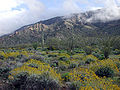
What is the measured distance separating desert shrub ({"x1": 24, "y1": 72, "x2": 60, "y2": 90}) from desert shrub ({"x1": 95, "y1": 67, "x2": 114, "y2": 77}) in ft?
9.78

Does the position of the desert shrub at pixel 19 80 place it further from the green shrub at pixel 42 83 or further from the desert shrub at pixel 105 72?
the desert shrub at pixel 105 72

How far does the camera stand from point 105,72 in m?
7.36

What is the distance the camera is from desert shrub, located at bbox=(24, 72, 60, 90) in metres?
5.35

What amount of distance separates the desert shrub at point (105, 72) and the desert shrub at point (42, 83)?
9.78ft

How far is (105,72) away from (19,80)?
4632mm

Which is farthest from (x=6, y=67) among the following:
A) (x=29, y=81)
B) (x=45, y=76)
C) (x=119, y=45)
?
(x=119, y=45)

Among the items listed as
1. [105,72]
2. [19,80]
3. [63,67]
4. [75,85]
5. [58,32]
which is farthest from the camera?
[58,32]

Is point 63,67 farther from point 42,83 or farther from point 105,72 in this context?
point 42,83

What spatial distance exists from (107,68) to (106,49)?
8.45 m

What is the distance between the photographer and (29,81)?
5.67 m

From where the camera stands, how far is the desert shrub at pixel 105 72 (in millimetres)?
7177

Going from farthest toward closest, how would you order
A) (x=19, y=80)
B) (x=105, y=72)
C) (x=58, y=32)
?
(x=58, y=32), (x=105, y=72), (x=19, y=80)

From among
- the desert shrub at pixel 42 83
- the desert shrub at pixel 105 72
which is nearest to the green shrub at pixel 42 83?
the desert shrub at pixel 42 83

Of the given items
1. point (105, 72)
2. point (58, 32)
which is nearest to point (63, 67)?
point (105, 72)
